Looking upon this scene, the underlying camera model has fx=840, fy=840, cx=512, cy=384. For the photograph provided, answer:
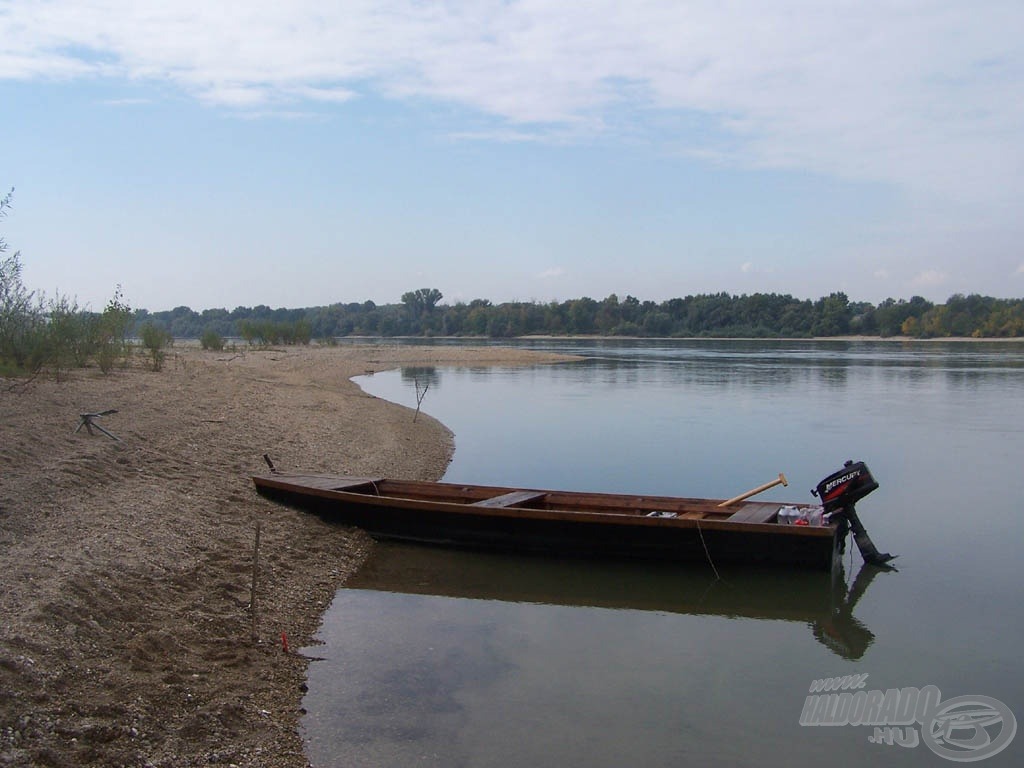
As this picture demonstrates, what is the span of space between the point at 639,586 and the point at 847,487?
8.45 ft

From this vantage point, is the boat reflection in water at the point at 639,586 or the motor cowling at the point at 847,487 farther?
the motor cowling at the point at 847,487

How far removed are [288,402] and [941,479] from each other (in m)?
14.7

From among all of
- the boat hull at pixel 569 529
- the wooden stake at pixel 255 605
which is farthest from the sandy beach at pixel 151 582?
the boat hull at pixel 569 529

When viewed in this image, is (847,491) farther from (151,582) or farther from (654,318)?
(654,318)

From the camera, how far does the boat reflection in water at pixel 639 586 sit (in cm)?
899

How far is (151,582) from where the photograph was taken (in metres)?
7.09

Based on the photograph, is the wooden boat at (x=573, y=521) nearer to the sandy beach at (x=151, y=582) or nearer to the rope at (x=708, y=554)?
the rope at (x=708, y=554)

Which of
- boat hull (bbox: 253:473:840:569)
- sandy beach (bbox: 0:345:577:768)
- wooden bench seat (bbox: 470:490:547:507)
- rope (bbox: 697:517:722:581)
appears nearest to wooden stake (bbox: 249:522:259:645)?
sandy beach (bbox: 0:345:577:768)

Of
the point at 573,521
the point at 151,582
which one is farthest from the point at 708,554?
the point at 151,582

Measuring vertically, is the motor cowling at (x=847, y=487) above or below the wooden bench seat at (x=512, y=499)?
above

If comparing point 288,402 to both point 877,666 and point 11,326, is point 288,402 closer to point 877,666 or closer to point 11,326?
point 11,326

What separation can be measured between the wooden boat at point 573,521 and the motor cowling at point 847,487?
0.02 meters

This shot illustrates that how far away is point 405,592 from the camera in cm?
920

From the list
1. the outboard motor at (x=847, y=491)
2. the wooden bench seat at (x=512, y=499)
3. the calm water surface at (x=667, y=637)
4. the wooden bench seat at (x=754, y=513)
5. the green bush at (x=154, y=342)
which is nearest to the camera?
the calm water surface at (x=667, y=637)
